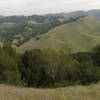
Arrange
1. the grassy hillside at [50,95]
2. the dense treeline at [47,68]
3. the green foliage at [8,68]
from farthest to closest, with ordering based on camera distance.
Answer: the dense treeline at [47,68] → the green foliage at [8,68] → the grassy hillside at [50,95]

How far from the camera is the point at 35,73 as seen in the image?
36.1m

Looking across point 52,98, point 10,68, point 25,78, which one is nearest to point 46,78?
point 25,78

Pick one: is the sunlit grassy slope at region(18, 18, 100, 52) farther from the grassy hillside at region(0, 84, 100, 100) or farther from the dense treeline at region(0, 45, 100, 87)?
the grassy hillside at region(0, 84, 100, 100)

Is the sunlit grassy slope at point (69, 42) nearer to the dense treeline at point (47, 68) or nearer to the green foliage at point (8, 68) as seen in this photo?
the dense treeline at point (47, 68)

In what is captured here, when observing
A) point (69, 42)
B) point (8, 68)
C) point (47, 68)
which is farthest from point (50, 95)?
point (69, 42)

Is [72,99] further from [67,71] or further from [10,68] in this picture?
[67,71]

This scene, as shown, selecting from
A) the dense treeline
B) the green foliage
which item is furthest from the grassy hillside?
the dense treeline

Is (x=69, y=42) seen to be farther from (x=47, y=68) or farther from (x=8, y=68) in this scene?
(x=8, y=68)

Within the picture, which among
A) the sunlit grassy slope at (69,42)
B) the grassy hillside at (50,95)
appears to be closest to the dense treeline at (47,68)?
the grassy hillside at (50,95)

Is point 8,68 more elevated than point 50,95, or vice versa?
point 50,95

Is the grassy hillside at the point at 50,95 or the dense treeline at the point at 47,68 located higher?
the grassy hillside at the point at 50,95

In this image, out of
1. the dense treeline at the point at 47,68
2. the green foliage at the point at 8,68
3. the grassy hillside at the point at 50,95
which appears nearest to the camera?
the grassy hillside at the point at 50,95

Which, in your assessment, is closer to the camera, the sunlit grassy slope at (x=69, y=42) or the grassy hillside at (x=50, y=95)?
the grassy hillside at (x=50, y=95)

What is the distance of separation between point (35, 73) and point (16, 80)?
766 cm
